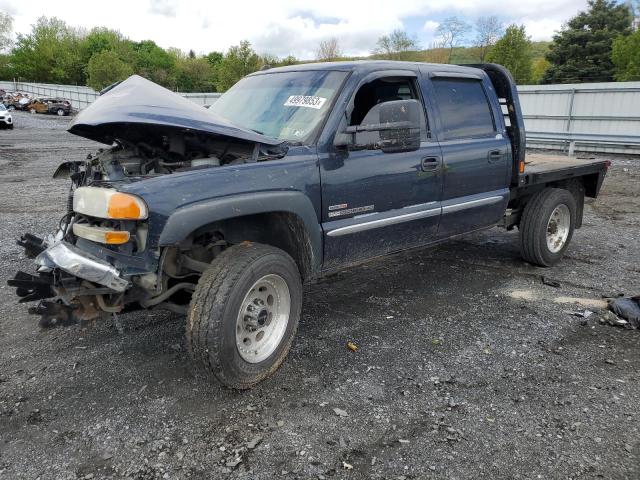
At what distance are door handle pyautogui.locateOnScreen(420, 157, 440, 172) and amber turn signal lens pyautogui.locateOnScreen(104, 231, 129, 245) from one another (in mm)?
2370

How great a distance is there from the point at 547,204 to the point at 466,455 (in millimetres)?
3685

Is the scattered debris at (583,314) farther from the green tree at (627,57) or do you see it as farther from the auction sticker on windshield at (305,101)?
the green tree at (627,57)

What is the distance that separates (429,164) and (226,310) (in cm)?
216

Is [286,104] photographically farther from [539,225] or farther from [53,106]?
[53,106]

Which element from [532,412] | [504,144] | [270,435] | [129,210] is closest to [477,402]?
[532,412]

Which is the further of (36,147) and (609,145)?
(36,147)

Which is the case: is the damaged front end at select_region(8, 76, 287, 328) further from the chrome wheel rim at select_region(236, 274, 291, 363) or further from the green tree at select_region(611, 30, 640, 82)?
the green tree at select_region(611, 30, 640, 82)

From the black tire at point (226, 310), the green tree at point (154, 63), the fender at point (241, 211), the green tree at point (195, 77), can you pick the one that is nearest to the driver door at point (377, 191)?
the fender at point (241, 211)

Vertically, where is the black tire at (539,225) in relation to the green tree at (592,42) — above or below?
below

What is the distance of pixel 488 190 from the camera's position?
16.1ft

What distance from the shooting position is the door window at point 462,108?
14.6 feet

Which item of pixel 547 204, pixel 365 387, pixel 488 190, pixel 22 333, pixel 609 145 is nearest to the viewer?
pixel 365 387

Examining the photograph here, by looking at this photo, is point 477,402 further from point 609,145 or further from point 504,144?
point 609,145

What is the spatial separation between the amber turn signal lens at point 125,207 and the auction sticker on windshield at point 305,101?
1.58m
